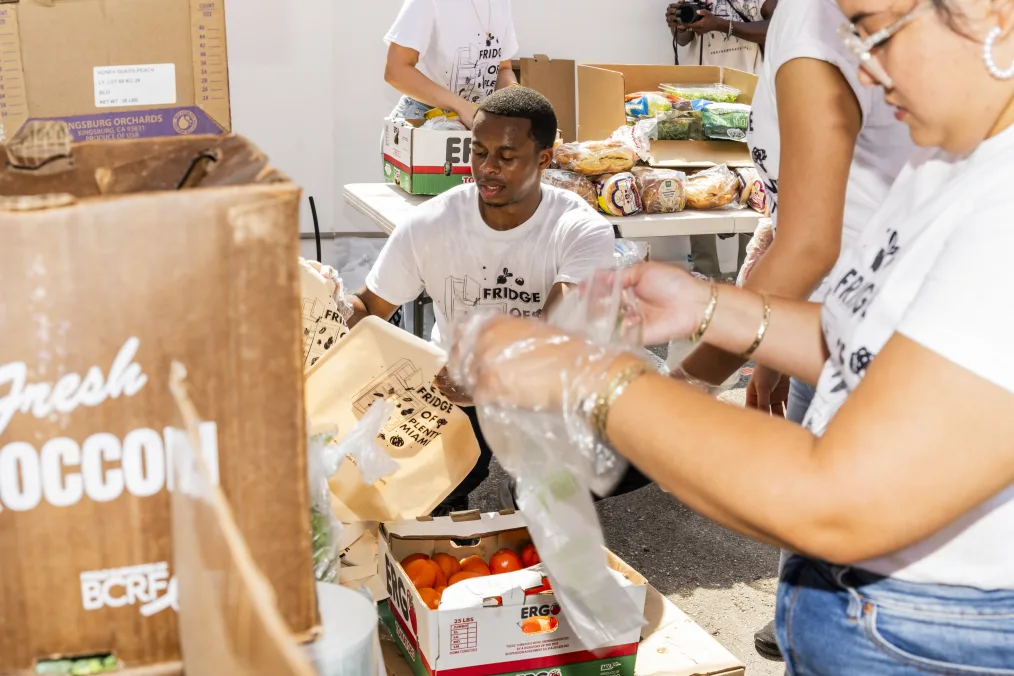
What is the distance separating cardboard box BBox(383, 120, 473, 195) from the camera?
3252 mm

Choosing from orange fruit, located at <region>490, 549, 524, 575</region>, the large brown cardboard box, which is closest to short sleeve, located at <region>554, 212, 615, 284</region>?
orange fruit, located at <region>490, 549, 524, 575</region>

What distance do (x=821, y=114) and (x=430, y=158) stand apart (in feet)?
7.07

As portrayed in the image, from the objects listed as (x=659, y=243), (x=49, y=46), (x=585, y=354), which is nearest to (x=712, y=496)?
(x=585, y=354)

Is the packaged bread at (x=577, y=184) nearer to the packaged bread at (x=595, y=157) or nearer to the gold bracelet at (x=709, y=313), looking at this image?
the packaged bread at (x=595, y=157)

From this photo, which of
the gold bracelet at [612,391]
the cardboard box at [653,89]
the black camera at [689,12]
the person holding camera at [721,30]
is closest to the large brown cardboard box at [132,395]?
the gold bracelet at [612,391]

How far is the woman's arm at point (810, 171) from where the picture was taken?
1.26 meters

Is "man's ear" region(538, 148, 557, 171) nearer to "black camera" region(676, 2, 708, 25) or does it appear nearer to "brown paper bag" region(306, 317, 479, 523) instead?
"brown paper bag" region(306, 317, 479, 523)

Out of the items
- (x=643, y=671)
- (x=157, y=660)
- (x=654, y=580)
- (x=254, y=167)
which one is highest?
(x=254, y=167)

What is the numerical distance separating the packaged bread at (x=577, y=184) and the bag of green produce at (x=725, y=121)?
2.38 feet

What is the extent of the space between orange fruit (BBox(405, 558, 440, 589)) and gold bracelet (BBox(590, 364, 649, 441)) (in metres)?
0.85

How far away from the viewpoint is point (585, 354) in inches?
34.5

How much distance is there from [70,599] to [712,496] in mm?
481

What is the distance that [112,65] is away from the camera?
1648mm

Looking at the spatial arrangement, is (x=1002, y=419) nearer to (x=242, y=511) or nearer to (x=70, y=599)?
(x=242, y=511)
